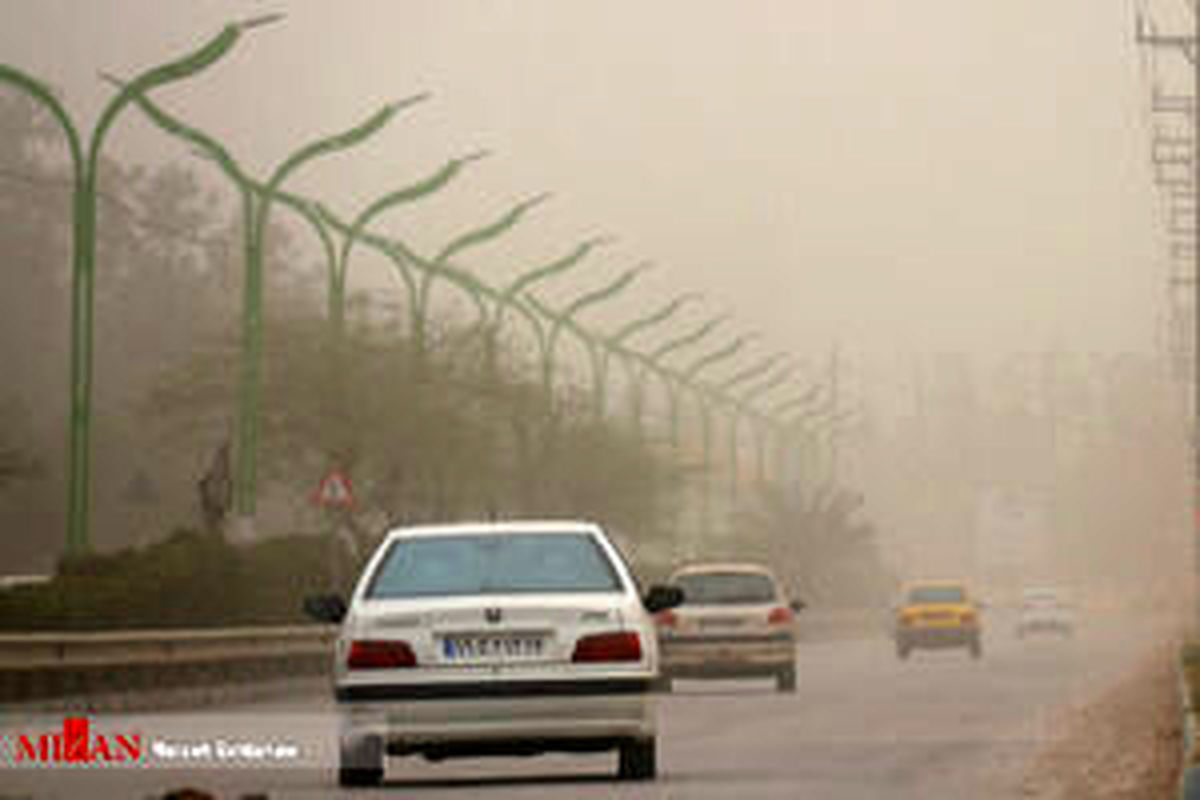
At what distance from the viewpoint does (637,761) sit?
19.8m

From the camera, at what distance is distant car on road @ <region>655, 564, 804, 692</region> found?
41.4m

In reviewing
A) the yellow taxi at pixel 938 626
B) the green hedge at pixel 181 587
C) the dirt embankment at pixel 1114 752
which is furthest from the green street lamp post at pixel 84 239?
the yellow taxi at pixel 938 626

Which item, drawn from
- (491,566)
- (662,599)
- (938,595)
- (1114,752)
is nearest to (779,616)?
(1114,752)

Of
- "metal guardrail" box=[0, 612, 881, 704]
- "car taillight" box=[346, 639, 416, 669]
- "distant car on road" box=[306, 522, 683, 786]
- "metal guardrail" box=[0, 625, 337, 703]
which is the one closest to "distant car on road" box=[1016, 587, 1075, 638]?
"metal guardrail" box=[0, 612, 881, 704]

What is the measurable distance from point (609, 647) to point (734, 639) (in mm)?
22582

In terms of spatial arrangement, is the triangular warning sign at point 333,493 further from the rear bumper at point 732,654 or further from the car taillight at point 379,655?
the car taillight at point 379,655

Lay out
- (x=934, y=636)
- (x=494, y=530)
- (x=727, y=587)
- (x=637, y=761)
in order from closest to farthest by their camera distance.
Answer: (x=637, y=761)
(x=494, y=530)
(x=727, y=587)
(x=934, y=636)

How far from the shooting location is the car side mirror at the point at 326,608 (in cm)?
1984

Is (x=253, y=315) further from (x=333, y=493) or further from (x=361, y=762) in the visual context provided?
(x=361, y=762)

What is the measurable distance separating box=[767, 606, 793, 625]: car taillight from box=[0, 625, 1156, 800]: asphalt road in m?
1.02

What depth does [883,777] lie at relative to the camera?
814 inches

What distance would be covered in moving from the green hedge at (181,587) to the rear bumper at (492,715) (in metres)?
21.1

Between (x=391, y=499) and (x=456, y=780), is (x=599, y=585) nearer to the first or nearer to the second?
(x=456, y=780)

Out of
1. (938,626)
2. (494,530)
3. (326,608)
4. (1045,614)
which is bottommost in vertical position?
(1045,614)
